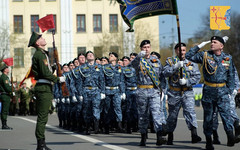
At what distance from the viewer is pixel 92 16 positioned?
5969cm

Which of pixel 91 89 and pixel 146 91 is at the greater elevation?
pixel 91 89

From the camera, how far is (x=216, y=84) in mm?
10188

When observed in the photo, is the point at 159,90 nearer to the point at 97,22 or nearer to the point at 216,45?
the point at 216,45

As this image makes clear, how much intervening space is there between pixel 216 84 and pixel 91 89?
17.4 ft

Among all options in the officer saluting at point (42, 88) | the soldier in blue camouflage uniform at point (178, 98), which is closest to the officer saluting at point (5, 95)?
the officer saluting at point (42, 88)

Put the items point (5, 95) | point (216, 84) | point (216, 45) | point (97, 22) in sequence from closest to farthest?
point (216, 84), point (216, 45), point (5, 95), point (97, 22)

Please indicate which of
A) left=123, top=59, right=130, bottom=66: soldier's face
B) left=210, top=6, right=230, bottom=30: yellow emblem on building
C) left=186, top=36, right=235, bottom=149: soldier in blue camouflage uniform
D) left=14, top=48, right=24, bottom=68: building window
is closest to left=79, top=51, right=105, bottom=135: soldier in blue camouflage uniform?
left=123, top=59, right=130, bottom=66: soldier's face

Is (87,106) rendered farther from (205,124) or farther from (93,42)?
(93,42)

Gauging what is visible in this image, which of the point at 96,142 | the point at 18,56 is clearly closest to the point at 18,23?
the point at 18,56

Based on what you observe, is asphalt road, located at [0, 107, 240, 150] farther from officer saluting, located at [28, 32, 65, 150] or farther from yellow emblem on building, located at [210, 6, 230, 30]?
yellow emblem on building, located at [210, 6, 230, 30]

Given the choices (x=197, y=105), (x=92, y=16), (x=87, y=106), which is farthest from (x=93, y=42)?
(x=87, y=106)

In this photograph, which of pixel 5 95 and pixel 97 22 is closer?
pixel 5 95

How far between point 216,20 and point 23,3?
4032 centimetres

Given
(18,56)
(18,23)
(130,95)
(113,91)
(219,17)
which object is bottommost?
(130,95)
